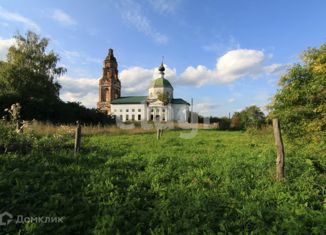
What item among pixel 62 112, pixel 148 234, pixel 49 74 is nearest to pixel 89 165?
pixel 148 234

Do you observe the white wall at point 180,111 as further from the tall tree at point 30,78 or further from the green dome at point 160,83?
the tall tree at point 30,78

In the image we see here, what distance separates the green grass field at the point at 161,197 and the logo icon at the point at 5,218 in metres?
0.09

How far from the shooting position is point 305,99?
5016 millimetres

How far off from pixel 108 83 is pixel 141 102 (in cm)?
1249

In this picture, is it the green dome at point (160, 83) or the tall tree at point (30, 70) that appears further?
the green dome at point (160, 83)

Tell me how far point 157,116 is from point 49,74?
4431 cm

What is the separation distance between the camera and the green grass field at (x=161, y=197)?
3.38 meters

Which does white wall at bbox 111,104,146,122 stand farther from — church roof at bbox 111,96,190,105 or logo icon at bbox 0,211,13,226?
logo icon at bbox 0,211,13,226

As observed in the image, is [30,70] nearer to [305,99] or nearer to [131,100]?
[305,99]

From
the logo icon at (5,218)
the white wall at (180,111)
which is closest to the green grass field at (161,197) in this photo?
the logo icon at (5,218)

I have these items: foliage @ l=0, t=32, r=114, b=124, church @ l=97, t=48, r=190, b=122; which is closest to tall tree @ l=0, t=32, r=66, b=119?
foliage @ l=0, t=32, r=114, b=124

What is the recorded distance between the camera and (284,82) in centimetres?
598

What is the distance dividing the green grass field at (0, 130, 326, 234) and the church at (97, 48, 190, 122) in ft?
211

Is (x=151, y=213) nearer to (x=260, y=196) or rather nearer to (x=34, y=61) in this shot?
(x=260, y=196)
